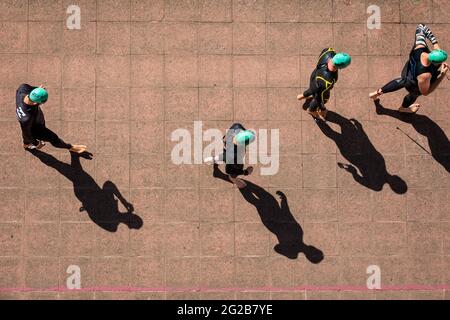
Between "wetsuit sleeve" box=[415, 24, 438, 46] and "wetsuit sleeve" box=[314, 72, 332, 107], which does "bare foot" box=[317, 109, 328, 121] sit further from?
"wetsuit sleeve" box=[415, 24, 438, 46]

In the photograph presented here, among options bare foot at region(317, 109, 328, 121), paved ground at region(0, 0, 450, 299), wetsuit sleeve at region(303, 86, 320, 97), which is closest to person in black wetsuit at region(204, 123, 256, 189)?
paved ground at region(0, 0, 450, 299)

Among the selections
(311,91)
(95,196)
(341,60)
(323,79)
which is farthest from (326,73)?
(95,196)

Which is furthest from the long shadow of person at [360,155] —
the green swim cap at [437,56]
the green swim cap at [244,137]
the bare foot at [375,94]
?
the green swim cap at [244,137]

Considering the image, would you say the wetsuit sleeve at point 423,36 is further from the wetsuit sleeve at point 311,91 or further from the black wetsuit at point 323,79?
the wetsuit sleeve at point 311,91

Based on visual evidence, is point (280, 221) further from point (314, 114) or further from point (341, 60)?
point (341, 60)

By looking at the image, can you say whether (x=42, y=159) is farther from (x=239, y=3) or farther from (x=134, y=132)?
(x=239, y=3)
